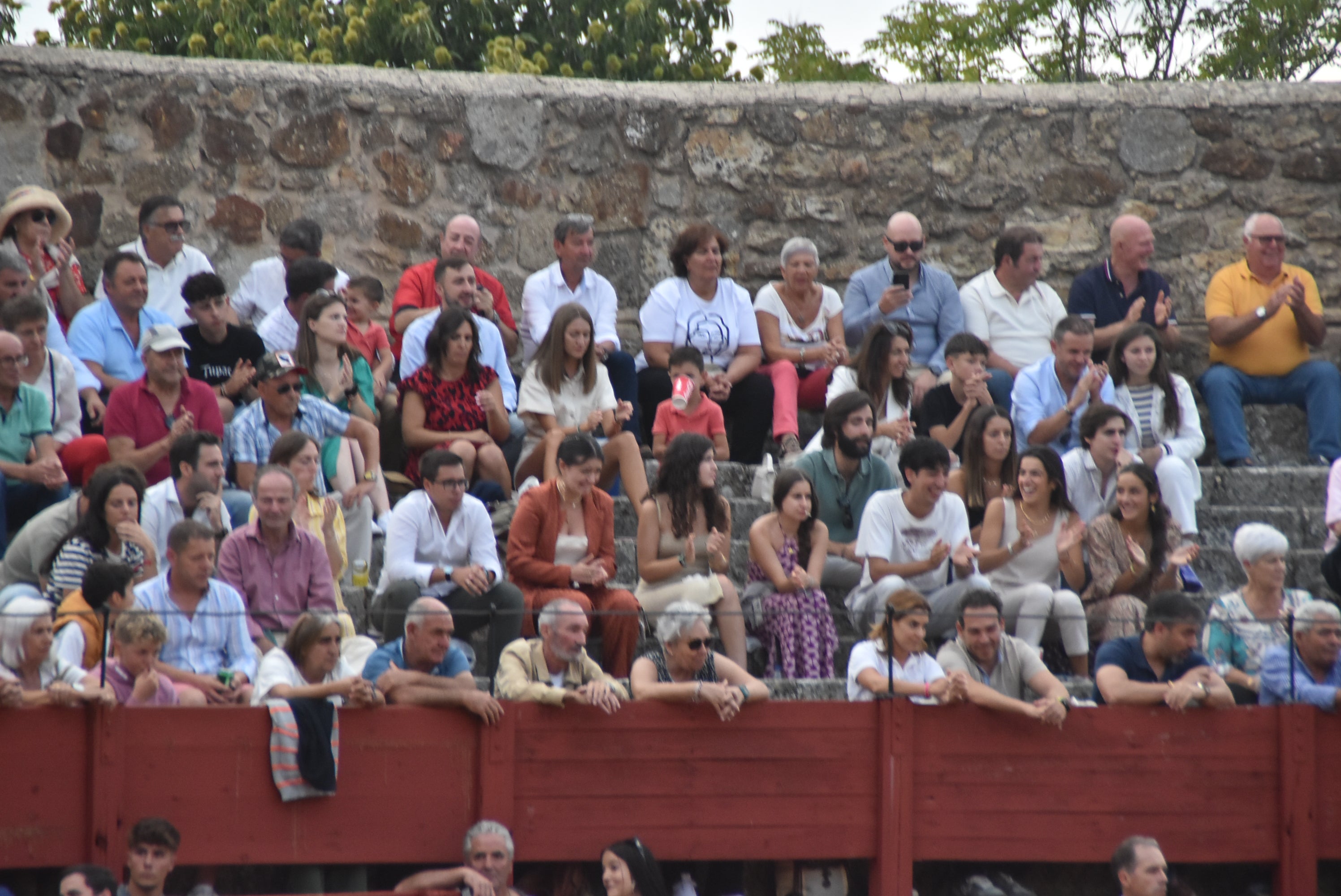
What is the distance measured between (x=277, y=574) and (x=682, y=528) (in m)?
1.59

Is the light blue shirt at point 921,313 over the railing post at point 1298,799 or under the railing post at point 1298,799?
over

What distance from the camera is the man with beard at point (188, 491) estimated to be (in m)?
7.44

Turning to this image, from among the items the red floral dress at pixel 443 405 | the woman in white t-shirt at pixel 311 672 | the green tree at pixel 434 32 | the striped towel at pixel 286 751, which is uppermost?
the green tree at pixel 434 32

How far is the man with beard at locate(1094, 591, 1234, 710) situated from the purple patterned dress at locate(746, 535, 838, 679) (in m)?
1.04

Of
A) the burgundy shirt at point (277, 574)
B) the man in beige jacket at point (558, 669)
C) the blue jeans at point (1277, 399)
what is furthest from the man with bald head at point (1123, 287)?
the burgundy shirt at point (277, 574)

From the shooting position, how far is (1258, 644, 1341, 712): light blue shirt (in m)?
7.39

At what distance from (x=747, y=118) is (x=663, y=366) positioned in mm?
1977

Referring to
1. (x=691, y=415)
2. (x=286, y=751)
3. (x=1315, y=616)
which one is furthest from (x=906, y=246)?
(x=286, y=751)

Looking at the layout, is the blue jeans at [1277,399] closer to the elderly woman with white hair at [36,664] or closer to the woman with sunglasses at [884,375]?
the woman with sunglasses at [884,375]

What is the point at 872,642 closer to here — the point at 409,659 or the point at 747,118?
the point at 409,659

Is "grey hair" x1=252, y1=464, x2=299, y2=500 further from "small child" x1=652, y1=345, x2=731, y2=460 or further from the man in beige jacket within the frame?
"small child" x1=652, y1=345, x2=731, y2=460

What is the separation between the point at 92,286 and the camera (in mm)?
10102

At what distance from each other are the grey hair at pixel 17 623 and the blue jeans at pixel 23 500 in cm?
125

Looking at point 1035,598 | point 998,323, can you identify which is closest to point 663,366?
point 998,323
